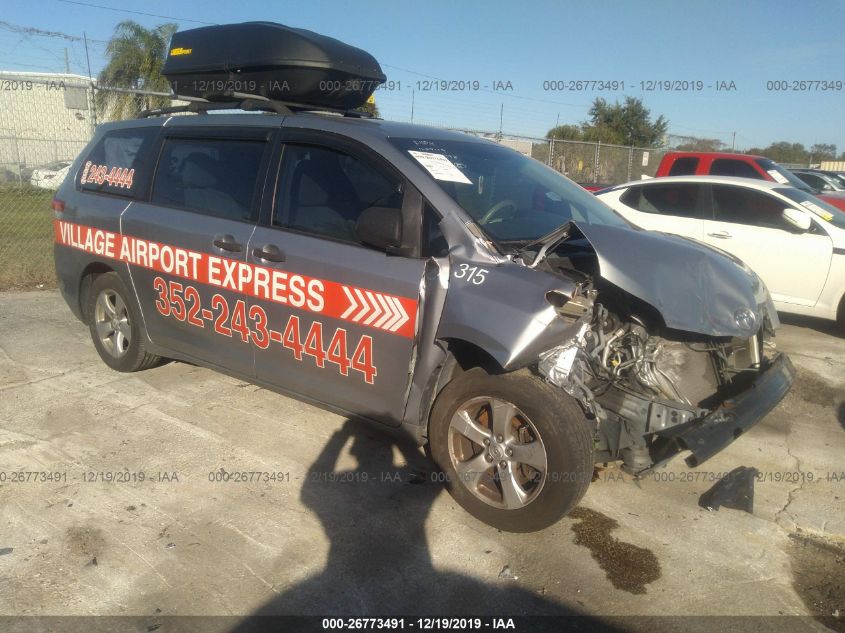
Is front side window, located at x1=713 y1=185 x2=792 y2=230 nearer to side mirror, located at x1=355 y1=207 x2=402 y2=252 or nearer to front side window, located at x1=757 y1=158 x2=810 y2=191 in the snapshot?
front side window, located at x1=757 y1=158 x2=810 y2=191

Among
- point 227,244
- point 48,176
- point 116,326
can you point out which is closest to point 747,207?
point 227,244

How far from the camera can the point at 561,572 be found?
9.96ft

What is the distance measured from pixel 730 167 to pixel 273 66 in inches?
373

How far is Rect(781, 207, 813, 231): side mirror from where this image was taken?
6859 mm

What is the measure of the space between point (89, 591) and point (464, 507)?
1.73 metres

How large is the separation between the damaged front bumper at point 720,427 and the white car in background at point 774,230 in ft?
12.4

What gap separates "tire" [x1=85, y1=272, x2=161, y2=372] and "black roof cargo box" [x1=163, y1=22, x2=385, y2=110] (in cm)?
159

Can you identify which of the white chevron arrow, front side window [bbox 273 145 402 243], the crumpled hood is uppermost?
front side window [bbox 273 145 402 243]

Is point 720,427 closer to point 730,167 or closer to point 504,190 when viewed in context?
point 504,190

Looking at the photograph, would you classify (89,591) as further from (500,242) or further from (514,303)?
(500,242)

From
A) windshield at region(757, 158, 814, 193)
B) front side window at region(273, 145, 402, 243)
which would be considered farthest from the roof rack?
windshield at region(757, 158, 814, 193)

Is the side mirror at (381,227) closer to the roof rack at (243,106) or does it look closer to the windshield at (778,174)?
the roof rack at (243,106)

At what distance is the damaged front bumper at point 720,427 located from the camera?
312 cm

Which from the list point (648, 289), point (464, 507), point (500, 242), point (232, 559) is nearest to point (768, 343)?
point (648, 289)
